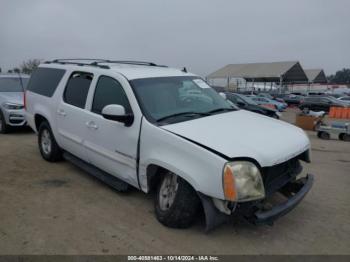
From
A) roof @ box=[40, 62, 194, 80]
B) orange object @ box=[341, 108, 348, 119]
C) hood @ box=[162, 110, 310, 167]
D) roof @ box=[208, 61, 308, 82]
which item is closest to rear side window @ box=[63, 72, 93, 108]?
roof @ box=[40, 62, 194, 80]

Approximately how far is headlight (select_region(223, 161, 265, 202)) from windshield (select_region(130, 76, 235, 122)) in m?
1.03

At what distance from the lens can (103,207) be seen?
417cm

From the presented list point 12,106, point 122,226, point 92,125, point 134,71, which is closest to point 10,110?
point 12,106

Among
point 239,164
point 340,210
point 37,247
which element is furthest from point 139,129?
point 340,210

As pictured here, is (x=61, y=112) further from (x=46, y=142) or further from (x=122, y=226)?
(x=122, y=226)

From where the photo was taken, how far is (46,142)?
615 cm

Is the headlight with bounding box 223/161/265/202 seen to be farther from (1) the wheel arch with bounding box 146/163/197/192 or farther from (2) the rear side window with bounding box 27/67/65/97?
(2) the rear side window with bounding box 27/67/65/97

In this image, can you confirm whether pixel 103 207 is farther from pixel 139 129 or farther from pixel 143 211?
pixel 139 129

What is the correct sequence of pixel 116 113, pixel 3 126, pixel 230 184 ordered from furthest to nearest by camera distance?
pixel 3 126 → pixel 116 113 → pixel 230 184

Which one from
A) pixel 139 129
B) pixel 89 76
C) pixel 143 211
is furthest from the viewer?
pixel 89 76

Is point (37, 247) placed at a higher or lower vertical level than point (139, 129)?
lower

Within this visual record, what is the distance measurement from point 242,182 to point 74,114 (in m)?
2.92

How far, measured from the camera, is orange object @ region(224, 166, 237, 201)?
118 inches

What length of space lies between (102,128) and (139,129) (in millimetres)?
745
